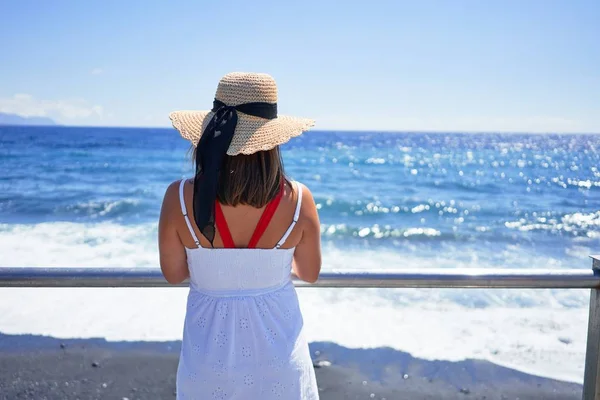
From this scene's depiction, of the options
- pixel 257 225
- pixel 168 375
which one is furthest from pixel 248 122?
pixel 168 375

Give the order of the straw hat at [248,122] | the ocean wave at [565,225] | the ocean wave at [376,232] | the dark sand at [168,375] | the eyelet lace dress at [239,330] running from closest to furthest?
the straw hat at [248,122] < the eyelet lace dress at [239,330] < the dark sand at [168,375] < the ocean wave at [376,232] < the ocean wave at [565,225]

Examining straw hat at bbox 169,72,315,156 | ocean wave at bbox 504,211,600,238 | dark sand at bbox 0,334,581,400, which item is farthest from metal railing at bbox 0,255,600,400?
ocean wave at bbox 504,211,600,238

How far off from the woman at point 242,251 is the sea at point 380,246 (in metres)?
0.27

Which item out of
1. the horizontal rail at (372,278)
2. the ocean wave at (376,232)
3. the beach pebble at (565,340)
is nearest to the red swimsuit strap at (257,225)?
the horizontal rail at (372,278)

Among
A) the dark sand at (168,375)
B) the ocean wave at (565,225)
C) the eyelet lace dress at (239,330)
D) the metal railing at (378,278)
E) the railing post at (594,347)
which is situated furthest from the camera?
the ocean wave at (565,225)

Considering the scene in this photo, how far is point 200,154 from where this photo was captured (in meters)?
1.42

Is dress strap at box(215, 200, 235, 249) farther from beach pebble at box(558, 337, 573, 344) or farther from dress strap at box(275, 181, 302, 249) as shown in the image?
beach pebble at box(558, 337, 573, 344)

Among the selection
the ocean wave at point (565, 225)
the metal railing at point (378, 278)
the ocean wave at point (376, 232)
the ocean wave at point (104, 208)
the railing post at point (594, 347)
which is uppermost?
the metal railing at point (378, 278)

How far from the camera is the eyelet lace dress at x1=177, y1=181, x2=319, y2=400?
1.50m

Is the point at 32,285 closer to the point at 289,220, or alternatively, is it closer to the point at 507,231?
the point at 289,220

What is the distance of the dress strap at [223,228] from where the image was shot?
1.44m

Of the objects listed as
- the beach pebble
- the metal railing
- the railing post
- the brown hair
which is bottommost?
the beach pebble

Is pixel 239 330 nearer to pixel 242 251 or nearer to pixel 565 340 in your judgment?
pixel 242 251

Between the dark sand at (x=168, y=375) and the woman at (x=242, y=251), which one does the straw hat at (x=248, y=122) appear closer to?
the woman at (x=242, y=251)
